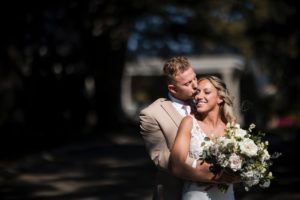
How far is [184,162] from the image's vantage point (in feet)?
14.0

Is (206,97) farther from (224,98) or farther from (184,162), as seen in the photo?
(184,162)

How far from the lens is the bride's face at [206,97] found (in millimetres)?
4492

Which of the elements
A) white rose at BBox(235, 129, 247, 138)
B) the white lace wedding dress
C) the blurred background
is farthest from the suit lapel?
the blurred background

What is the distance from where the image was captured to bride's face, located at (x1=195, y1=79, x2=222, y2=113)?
14.7 ft

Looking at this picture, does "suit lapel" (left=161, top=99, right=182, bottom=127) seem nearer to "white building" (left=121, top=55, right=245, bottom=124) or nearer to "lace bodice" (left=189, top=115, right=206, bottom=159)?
"lace bodice" (left=189, top=115, right=206, bottom=159)

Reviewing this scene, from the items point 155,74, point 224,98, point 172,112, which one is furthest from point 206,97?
point 155,74

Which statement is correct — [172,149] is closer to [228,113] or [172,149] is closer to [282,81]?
[228,113]

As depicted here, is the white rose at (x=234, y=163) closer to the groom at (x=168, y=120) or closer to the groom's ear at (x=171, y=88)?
the groom at (x=168, y=120)

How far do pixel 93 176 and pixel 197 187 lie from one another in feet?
38.5

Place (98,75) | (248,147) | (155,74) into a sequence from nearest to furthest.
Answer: (248,147)
(98,75)
(155,74)

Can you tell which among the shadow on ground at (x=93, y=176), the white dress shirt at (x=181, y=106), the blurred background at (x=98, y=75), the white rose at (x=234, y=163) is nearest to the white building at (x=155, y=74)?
the blurred background at (x=98, y=75)

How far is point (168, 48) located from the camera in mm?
33844

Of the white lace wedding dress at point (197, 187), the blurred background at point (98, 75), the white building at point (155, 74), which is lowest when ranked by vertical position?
the white lace wedding dress at point (197, 187)

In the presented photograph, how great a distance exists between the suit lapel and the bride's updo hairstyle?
9.2 inches
